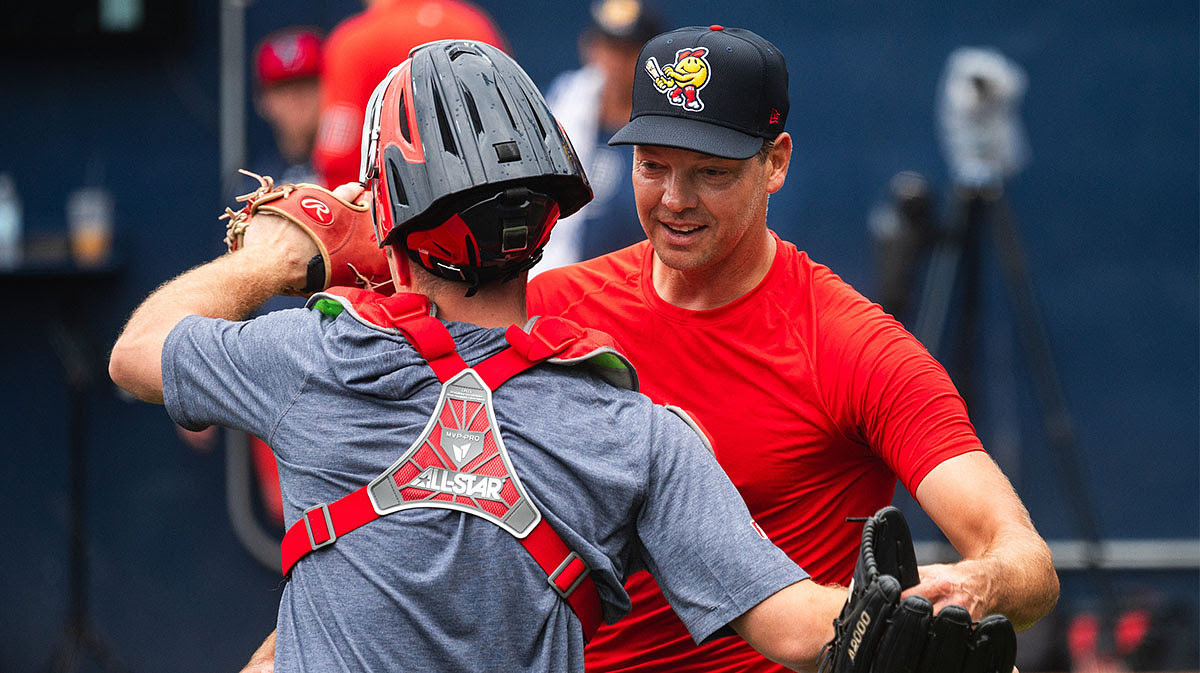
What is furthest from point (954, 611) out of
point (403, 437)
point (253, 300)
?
point (253, 300)

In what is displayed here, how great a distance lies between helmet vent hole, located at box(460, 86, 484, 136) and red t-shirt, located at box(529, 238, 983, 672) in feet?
3.13

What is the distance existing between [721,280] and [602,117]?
290 cm

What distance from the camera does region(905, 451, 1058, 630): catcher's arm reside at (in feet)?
6.97

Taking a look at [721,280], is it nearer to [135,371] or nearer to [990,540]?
[990,540]

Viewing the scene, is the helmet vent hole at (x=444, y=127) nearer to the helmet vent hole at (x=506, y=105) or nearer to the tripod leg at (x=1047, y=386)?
the helmet vent hole at (x=506, y=105)

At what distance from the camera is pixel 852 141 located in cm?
569

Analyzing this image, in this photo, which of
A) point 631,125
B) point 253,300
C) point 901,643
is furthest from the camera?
point 631,125

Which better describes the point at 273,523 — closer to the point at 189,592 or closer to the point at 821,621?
the point at 189,592

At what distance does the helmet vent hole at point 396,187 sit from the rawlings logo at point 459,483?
0.43 metres

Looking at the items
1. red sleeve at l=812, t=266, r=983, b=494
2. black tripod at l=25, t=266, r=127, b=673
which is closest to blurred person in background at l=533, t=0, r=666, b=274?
black tripod at l=25, t=266, r=127, b=673

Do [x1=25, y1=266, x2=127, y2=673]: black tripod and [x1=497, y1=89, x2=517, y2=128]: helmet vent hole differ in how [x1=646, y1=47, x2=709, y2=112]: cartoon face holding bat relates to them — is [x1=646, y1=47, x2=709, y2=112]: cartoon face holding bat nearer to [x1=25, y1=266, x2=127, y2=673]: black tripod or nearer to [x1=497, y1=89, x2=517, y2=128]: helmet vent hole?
[x1=497, y1=89, x2=517, y2=128]: helmet vent hole

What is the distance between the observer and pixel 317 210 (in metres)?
2.35

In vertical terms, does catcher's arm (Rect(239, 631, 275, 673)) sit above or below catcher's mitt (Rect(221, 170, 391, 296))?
below

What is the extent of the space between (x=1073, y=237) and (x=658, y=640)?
3729 millimetres
